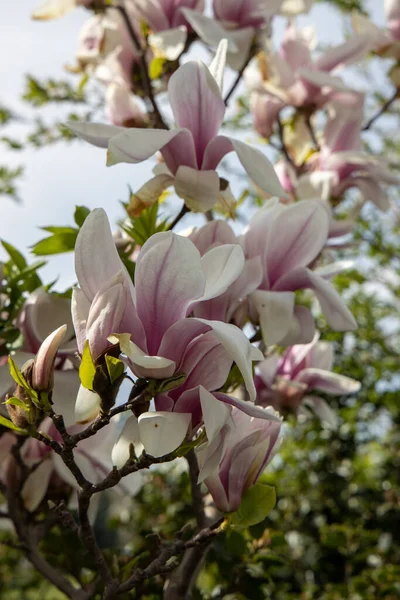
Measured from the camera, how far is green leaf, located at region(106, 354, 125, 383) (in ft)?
1.74

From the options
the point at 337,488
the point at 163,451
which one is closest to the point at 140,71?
the point at 163,451

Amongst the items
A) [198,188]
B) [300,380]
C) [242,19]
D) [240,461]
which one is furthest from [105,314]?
[242,19]

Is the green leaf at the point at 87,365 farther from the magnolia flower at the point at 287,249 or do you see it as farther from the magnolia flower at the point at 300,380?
the magnolia flower at the point at 300,380

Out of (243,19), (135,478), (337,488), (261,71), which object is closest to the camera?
(135,478)

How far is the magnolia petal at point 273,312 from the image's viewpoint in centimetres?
76

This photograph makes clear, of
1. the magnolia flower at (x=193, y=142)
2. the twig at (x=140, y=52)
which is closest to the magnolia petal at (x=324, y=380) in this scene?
the magnolia flower at (x=193, y=142)

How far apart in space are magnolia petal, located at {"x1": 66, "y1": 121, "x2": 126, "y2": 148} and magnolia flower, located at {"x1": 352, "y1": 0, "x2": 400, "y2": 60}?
2.81 ft

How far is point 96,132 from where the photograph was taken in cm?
70

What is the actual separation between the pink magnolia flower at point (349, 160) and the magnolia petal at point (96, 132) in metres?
0.55

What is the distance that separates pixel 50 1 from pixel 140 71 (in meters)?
0.21

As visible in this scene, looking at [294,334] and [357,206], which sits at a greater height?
[294,334]

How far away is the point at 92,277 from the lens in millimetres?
561

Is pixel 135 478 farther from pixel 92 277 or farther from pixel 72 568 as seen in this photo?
pixel 92 277

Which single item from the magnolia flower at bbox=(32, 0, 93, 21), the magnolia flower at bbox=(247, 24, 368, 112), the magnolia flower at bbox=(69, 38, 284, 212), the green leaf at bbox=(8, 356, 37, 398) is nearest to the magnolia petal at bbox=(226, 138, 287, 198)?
the magnolia flower at bbox=(69, 38, 284, 212)
